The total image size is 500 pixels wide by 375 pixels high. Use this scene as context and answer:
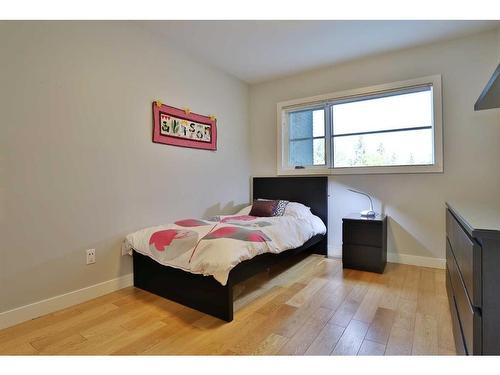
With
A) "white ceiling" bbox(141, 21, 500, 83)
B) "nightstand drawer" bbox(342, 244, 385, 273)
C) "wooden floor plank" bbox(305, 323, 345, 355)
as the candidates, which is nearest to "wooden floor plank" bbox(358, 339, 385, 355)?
"wooden floor plank" bbox(305, 323, 345, 355)

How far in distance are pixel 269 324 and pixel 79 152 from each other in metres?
1.95

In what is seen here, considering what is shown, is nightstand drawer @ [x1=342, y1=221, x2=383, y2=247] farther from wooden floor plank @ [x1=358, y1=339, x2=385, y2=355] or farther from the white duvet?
wooden floor plank @ [x1=358, y1=339, x2=385, y2=355]

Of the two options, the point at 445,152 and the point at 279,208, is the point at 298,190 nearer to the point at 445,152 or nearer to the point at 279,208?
the point at 279,208

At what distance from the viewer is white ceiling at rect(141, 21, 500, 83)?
2484mm

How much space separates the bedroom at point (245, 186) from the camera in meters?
1.67

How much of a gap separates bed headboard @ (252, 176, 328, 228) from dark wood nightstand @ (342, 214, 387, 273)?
561 millimetres

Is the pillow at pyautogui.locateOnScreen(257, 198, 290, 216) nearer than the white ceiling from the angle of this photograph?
No

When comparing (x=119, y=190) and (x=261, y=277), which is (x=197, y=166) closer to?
(x=119, y=190)

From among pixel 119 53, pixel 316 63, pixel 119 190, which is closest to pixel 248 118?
pixel 316 63

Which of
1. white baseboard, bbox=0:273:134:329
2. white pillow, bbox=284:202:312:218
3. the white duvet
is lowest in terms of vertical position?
white baseboard, bbox=0:273:134:329

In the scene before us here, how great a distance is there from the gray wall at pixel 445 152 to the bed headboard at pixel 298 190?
0.41 feet

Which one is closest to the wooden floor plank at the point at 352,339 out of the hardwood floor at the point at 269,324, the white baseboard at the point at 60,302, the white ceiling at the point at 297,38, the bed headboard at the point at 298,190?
the hardwood floor at the point at 269,324

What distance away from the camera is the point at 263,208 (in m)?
3.21

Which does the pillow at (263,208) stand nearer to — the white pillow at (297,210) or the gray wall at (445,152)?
the white pillow at (297,210)
